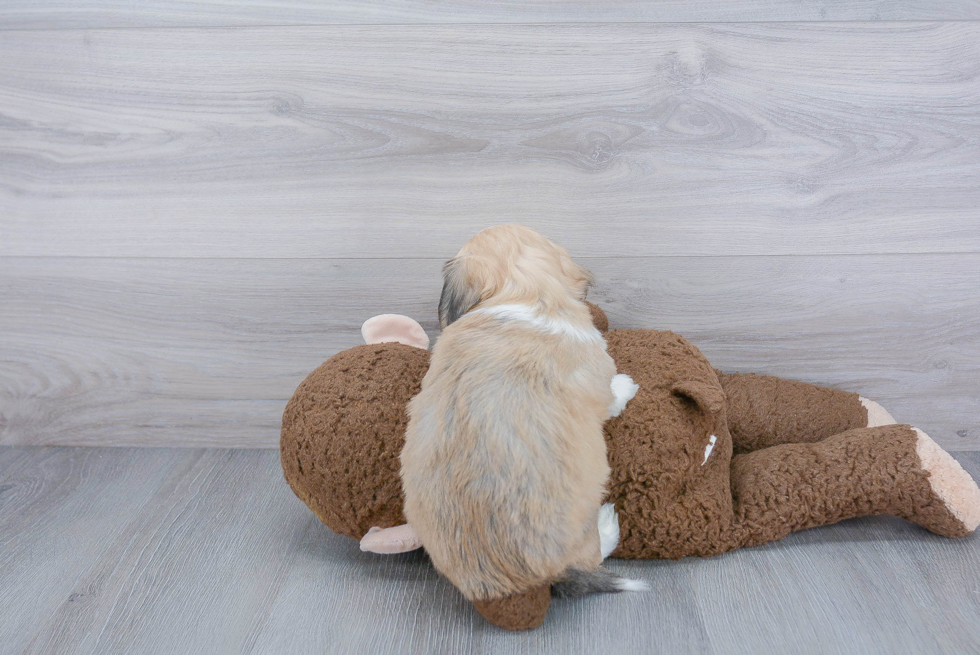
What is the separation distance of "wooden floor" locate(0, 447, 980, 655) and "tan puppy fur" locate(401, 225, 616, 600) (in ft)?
0.49

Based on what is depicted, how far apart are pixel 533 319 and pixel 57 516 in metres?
1.18

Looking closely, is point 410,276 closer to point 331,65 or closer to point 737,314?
point 331,65

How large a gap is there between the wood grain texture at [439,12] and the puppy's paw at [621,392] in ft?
2.56

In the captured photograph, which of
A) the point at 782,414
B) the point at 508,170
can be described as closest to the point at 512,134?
the point at 508,170

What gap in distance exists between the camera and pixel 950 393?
165 cm

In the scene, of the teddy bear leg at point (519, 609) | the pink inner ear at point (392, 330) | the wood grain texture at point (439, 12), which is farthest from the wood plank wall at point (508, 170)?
the teddy bear leg at point (519, 609)

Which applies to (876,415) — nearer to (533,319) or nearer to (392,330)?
(533,319)

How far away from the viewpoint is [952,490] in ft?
4.25

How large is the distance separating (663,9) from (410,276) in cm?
81

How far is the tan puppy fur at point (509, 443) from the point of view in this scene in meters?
1.03

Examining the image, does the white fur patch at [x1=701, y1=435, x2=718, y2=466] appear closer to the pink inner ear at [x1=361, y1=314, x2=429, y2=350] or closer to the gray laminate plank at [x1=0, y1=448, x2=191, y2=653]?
the pink inner ear at [x1=361, y1=314, x2=429, y2=350]

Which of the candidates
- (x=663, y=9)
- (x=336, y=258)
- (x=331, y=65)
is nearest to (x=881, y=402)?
(x=663, y=9)

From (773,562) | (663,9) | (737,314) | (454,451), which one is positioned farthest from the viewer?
Result: (737,314)

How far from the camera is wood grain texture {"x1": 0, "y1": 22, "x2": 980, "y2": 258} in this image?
58.7 inches
